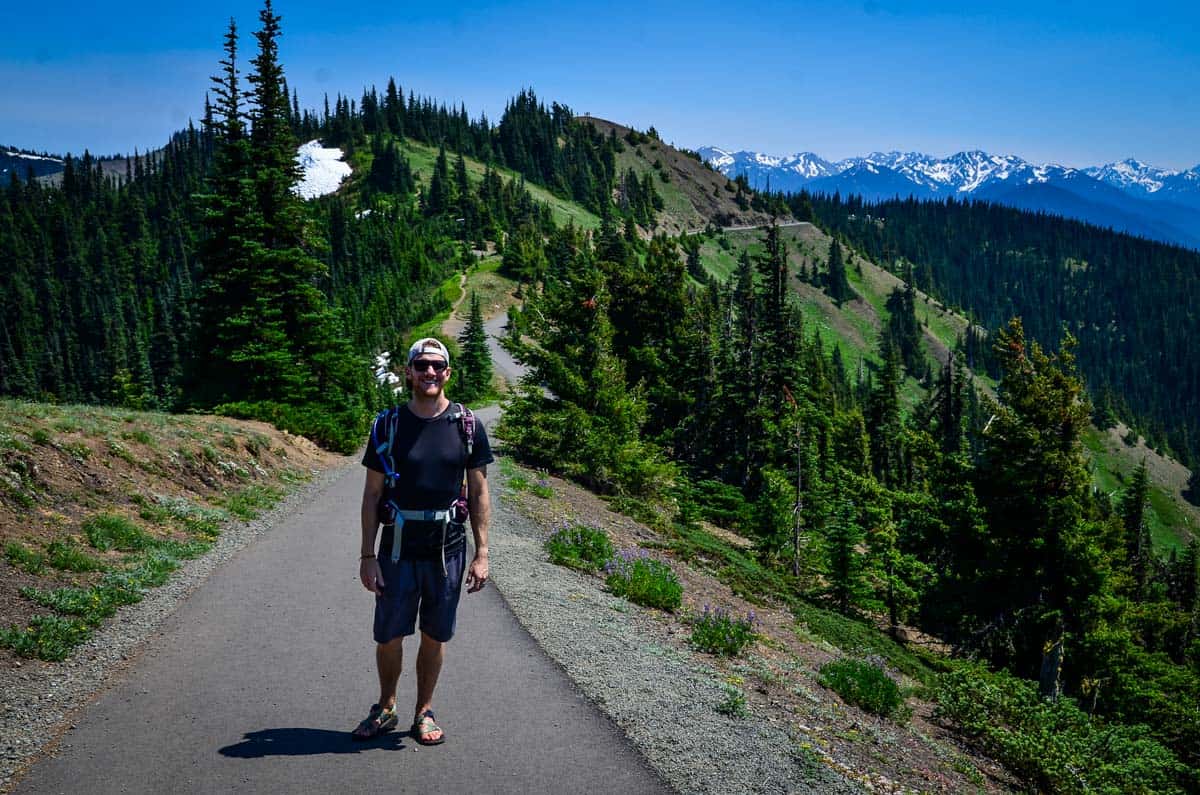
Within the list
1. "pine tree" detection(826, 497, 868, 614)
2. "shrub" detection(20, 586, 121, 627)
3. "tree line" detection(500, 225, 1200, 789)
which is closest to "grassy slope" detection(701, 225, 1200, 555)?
"tree line" detection(500, 225, 1200, 789)

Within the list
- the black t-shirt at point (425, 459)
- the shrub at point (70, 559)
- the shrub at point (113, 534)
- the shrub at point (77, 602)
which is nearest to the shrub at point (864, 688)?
the black t-shirt at point (425, 459)

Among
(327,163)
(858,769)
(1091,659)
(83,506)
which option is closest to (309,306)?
(83,506)

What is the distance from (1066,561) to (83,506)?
890 inches

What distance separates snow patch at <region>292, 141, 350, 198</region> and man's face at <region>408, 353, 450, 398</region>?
156 meters

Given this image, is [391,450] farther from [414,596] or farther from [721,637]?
[721,637]

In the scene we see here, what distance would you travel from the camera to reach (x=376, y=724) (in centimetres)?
523

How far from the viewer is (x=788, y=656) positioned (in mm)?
10523

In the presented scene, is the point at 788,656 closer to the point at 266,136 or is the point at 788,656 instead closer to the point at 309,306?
the point at 309,306

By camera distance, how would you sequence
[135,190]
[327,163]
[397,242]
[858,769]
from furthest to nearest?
[135,190]
[327,163]
[397,242]
[858,769]

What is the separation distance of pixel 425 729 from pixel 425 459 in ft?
6.75

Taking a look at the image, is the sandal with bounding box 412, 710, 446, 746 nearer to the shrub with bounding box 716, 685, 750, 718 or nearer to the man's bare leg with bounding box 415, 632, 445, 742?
the man's bare leg with bounding box 415, 632, 445, 742

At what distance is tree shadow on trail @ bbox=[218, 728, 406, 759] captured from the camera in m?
4.99

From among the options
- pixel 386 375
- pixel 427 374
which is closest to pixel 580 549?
pixel 427 374

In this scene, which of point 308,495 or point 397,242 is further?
point 397,242
